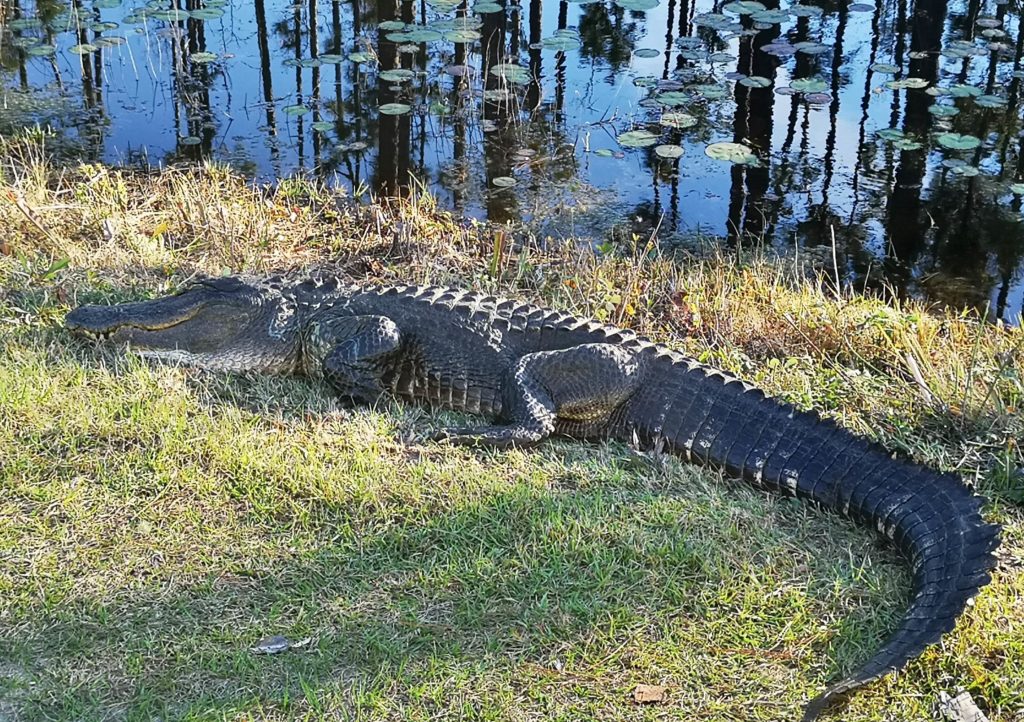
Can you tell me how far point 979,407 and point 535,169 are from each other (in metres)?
4.37

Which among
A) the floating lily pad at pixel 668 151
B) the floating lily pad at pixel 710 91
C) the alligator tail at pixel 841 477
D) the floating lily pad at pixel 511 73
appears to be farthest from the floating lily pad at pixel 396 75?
the alligator tail at pixel 841 477

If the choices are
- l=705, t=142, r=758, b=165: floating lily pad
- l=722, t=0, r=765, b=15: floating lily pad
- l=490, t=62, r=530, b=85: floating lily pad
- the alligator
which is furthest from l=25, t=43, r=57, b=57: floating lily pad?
l=722, t=0, r=765, b=15: floating lily pad

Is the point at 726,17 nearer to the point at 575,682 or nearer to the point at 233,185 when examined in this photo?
the point at 233,185

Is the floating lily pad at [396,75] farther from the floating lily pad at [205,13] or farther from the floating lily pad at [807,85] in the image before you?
the floating lily pad at [807,85]

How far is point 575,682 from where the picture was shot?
2.71m

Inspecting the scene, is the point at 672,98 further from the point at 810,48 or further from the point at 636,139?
the point at 810,48

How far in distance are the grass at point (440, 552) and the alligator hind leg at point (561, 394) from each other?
12 centimetres

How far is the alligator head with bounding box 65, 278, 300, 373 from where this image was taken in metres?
4.30

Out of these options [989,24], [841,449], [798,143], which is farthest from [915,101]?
[841,449]

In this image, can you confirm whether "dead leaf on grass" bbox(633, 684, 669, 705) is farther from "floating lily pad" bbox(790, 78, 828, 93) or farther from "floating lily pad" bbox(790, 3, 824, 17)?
"floating lily pad" bbox(790, 3, 824, 17)

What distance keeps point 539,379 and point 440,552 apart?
1.08m

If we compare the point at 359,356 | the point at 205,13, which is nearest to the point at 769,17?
the point at 205,13

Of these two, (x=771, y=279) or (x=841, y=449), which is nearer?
(x=841, y=449)

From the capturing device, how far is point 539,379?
13.3 feet
